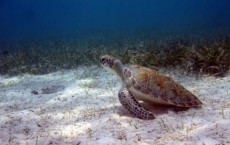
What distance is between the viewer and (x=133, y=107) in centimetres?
492

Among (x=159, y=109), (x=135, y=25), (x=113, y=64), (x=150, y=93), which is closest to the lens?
(x=150, y=93)

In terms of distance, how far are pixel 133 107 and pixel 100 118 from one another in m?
0.67

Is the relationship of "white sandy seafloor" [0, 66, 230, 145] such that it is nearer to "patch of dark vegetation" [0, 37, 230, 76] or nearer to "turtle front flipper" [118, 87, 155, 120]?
"turtle front flipper" [118, 87, 155, 120]

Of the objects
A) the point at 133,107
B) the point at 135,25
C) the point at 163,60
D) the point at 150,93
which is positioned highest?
the point at 150,93

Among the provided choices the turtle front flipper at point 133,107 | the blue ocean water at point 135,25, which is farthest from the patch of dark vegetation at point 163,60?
the blue ocean water at point 135,25

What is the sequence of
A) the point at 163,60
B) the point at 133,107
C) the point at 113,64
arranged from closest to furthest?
the point at 133,107
the point at 113,64
the point at 163,60

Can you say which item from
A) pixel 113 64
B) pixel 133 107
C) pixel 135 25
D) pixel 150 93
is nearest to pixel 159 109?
pixel 150 93

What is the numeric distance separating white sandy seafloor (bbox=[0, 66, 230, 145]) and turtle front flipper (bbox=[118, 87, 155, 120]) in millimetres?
101

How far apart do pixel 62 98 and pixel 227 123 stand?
3.85m

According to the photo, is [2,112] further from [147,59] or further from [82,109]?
[147,59]

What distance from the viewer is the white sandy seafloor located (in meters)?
4.14

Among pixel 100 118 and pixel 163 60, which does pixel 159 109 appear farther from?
pixel 163 60

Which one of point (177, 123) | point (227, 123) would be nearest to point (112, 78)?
point (177, 123)

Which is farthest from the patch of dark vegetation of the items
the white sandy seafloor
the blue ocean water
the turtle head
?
the blue ocean water
